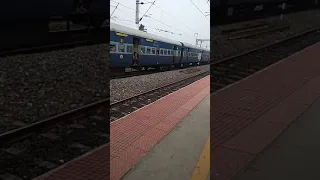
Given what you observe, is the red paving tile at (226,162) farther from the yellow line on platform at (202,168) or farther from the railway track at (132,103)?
the railway track at (132,103)

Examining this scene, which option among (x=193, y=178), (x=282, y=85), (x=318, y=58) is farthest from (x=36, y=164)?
(x=318, y=58)

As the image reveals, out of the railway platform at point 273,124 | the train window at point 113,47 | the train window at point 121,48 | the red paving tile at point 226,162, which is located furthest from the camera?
the train window at point 121,48

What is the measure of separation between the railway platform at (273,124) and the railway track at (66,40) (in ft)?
6.54

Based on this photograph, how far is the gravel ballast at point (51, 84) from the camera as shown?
4.94 metres

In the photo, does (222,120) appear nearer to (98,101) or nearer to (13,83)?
(98,101)

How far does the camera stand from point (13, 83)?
621cm

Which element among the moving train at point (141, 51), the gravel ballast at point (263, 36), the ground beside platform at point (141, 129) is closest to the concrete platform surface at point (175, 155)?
the ground beside platform at point (141, 129)

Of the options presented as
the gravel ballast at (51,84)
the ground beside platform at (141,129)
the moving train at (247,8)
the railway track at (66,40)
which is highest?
the moving train at (247,8)

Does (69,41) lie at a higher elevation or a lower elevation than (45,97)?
higher

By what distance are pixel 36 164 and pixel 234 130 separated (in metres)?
3.12

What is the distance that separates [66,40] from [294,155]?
141 inches

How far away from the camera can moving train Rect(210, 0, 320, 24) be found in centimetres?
371

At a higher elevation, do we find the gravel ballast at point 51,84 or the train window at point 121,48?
the train window at point 121,48

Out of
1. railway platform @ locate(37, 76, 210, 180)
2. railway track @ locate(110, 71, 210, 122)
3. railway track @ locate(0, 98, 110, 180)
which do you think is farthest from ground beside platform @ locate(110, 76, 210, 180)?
railway track @ locate(0, 98, 110, 180)
